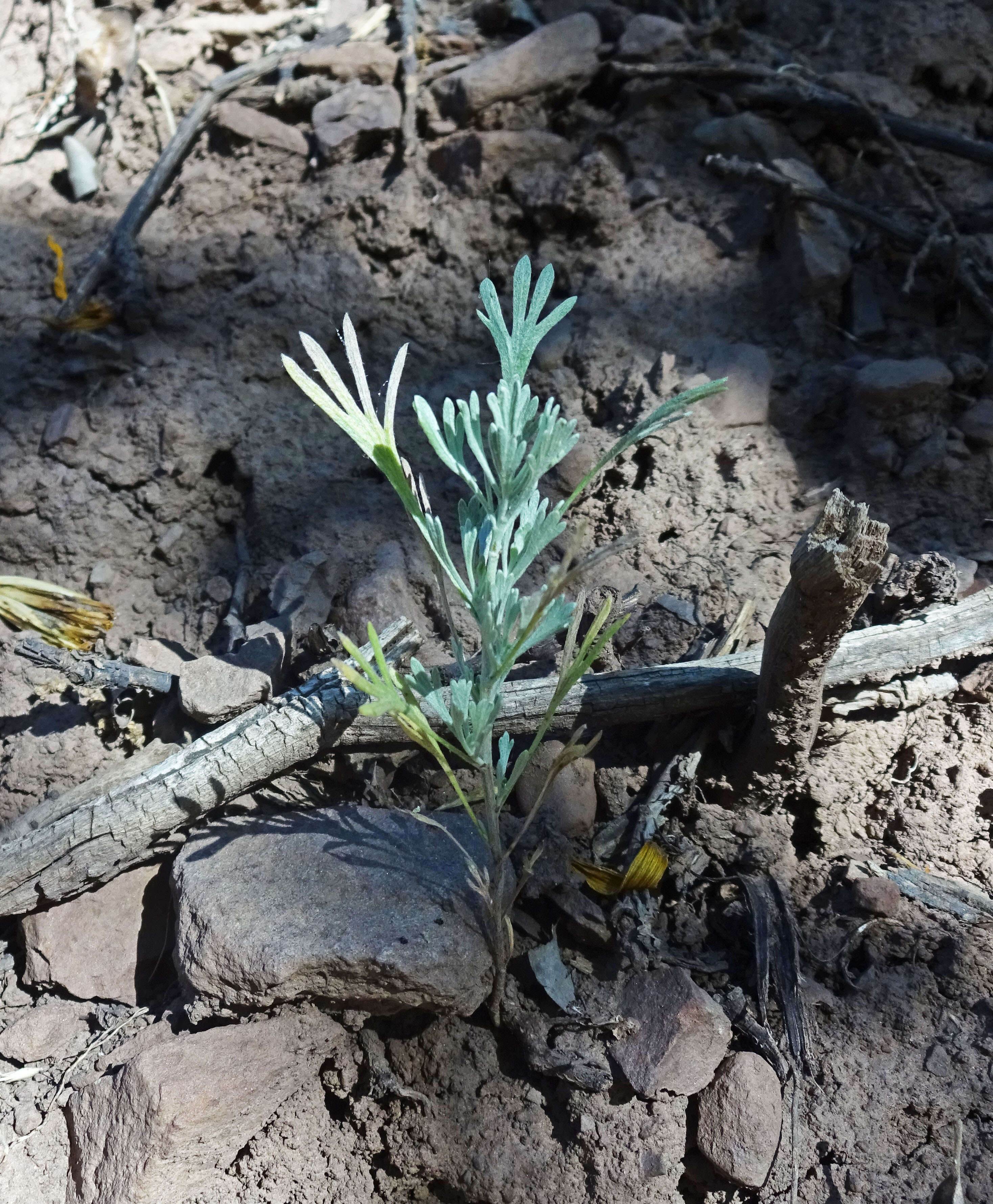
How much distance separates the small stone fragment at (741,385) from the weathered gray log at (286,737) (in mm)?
777

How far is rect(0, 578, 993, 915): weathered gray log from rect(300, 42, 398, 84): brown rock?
2.21 meters

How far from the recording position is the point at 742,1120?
1.58 metres

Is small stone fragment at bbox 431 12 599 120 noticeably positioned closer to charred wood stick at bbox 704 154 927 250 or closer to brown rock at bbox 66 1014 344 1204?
charred wood stick at bbox 704 154 927 250

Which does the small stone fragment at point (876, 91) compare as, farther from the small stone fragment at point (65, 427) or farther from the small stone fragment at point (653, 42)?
the small stone fragment at point (65, 427)

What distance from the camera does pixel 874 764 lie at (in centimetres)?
201

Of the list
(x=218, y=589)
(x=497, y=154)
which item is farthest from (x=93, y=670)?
(x=497, y=154)

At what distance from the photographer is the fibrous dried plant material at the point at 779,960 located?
1662 millimetres

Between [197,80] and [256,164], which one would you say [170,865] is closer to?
[256,164]

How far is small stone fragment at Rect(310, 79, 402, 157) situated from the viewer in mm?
2920

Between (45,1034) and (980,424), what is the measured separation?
8.48 feet

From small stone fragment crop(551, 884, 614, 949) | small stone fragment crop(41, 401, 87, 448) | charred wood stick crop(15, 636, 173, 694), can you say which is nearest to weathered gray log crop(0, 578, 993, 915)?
charred wood stick crop(15, 636, 173, 694)

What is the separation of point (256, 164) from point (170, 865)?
2.24 metres

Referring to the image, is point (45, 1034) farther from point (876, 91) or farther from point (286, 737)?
point (876, 91)

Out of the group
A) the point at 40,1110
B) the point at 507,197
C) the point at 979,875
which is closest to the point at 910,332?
the point at 507,197
